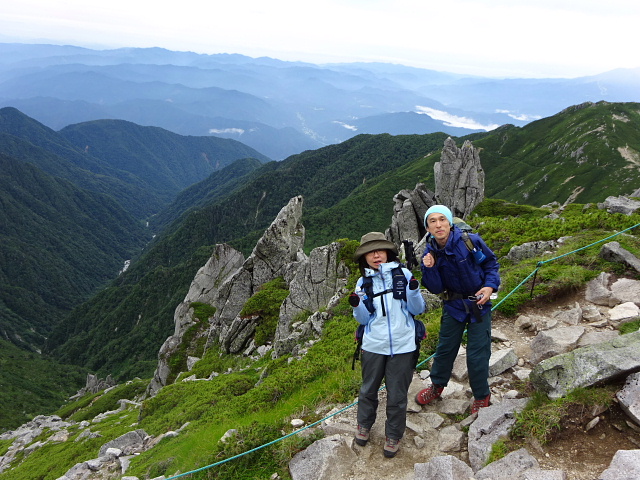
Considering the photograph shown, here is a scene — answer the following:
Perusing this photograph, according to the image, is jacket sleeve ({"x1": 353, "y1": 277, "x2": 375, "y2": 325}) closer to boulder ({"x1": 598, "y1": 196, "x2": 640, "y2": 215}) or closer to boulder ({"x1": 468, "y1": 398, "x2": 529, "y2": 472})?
boulder ({"x1": 468, "y1": 398, "x2": 529, "y2": 472})

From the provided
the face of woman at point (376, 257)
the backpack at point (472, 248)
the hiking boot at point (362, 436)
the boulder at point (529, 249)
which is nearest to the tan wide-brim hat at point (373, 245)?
the face of woman at point (376, 257)

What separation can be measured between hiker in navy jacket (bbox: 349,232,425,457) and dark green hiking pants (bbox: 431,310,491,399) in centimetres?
109

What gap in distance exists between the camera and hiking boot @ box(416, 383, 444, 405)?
8.47 meters

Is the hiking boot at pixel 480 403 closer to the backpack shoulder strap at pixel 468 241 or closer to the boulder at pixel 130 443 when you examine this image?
the backpack shoulder strap at pixel 468 241

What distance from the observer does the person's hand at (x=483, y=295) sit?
23.1 ft

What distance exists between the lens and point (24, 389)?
117625 millimetres

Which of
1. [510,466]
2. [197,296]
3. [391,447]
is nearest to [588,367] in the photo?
[510,466]

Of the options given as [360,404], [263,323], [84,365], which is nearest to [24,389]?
[84,365]

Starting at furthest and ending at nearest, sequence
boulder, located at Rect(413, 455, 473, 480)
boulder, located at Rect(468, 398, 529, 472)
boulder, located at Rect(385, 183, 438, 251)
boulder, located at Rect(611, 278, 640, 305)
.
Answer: boulder, located at Rect(385, 183, 438, 251), boulder, located at Rect(611, 278, 640, 305), boulder, located at Rect(468, 398, 529, 472), boulder, located at Rect(413, 455, 473, 480)

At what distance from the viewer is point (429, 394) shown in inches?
334

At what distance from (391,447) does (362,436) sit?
619mm

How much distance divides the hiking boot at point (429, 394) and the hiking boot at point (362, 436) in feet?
5.31

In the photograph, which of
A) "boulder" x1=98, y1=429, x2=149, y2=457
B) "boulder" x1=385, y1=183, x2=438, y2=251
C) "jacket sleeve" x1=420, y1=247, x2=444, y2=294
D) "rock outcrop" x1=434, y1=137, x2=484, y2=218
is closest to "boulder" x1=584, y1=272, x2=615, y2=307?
"jacket sleeve" x1=420, y1=247, x2=444, y2=294

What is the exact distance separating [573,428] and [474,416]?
1.85m
